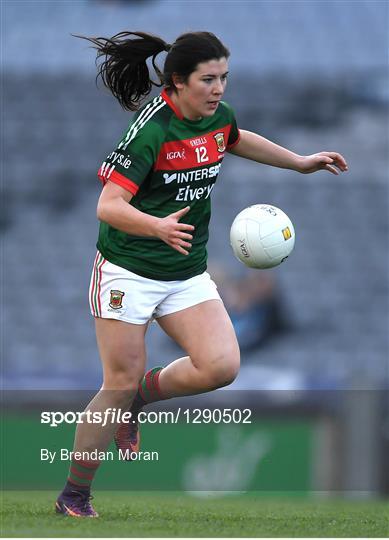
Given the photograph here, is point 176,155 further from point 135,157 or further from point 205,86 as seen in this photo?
point 205,86

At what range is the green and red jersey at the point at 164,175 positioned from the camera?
4.68 metres

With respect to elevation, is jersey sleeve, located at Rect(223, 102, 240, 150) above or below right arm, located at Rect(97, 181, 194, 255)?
above

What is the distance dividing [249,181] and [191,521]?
33.0 ft

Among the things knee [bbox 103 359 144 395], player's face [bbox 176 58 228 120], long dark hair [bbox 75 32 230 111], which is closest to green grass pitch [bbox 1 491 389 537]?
knee [bbox 103 359 144 395]

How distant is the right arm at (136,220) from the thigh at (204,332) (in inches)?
17.5

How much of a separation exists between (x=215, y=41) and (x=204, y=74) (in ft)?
0.53

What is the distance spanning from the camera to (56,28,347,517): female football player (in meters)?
4.71

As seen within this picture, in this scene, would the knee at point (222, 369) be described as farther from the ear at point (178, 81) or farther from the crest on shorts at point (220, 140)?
the ear at point (178, 81)

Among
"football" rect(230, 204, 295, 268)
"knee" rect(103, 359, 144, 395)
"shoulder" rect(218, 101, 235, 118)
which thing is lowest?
"knee" rect(103, 359, 144, 395)

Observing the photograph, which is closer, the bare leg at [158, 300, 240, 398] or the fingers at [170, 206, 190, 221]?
the fingers at [170, 206, 190, 221]

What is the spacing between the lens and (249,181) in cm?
1477

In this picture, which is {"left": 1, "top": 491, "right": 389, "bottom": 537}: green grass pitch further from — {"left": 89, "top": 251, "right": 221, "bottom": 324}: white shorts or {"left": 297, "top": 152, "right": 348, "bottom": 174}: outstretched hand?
{"left": 297, "top": 152, "right": 348, "bottom": 174}: outstretched hand

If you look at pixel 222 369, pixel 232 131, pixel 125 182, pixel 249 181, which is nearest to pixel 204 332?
pixel 222 369

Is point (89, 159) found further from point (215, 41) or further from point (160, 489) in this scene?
point (215, 41)
